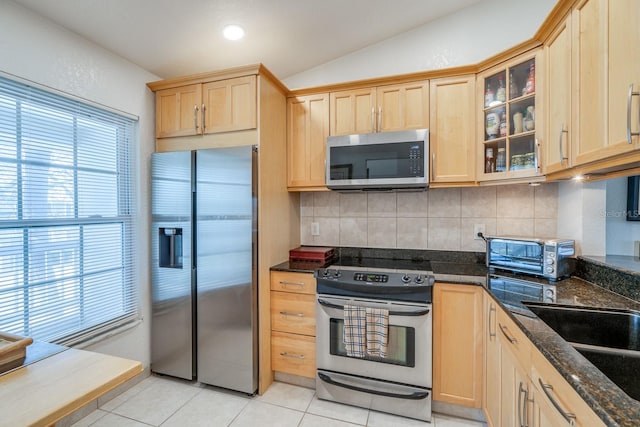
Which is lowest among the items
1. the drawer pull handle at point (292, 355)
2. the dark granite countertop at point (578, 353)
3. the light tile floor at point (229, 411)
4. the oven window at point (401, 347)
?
the light tile floor at point (229, 411)

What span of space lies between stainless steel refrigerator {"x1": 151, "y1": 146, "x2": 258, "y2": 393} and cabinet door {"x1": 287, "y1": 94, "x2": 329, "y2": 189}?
53 centimetres

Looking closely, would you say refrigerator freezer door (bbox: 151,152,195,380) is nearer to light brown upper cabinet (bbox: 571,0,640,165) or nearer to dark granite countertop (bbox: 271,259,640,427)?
dark granite countertop (bbox: 271,259,640,427)

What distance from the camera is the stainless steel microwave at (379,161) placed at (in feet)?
6.97

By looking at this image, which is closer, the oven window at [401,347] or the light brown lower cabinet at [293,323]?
the oven window at [401,347]

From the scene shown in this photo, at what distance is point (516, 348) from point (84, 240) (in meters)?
2.55

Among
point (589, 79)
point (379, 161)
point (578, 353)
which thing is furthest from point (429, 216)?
point (578, 353)

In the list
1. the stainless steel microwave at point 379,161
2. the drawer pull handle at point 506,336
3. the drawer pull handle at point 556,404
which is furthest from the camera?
the stainless steel microwave at point 379,161

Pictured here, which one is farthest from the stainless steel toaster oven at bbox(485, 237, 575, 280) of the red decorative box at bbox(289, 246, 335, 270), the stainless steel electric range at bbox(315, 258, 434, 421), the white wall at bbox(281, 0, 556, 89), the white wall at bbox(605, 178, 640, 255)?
the white wall at bbox(281, 0, 556, 89)

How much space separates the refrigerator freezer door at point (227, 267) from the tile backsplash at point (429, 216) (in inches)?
34.0

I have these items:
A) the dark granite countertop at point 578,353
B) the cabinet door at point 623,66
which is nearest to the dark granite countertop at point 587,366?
the dark granite countertop at point 578,353

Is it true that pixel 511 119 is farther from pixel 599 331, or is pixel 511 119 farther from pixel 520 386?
pixel 520 386

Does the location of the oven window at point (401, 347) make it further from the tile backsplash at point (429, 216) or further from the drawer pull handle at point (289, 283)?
the tile backsplash at point (429, 216)

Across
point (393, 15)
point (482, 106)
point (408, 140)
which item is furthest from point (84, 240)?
point (482, 106)

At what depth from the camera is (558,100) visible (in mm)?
1590
